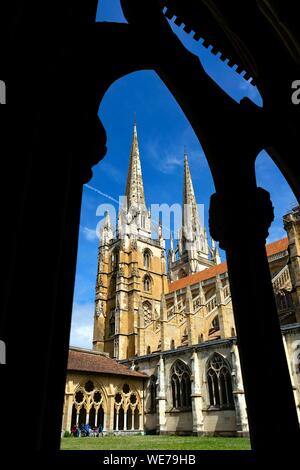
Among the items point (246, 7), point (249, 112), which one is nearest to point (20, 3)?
point (249, 112)

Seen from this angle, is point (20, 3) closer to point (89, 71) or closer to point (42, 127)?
point (89, 71)

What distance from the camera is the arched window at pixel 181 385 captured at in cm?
2053

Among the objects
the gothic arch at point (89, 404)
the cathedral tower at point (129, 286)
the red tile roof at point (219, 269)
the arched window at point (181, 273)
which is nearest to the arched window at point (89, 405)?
the gothic arch at point (89, 404)

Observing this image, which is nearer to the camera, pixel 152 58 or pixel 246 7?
pixel 152 58

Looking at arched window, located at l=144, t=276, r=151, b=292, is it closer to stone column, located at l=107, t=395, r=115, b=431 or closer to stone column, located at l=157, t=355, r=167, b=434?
stone column, located at l=157, t=355, r=167, b=434

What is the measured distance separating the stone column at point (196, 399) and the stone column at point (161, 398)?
2.55m

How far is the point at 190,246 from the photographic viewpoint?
56.2 metres

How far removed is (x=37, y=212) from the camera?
165cm

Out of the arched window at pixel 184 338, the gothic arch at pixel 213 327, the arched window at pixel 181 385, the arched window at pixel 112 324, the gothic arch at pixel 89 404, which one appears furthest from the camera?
the arched window at pixel 112 324

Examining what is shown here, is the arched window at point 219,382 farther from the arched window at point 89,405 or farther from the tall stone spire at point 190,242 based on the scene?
the tall stone spire at point 190,242

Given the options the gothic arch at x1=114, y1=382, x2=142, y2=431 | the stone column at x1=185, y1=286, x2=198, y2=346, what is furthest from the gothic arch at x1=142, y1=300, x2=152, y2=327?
the gothic arch at x1=114, y1=382, x2=142, y2=431

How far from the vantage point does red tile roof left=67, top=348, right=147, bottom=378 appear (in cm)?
1994

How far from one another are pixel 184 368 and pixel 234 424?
14.3 feet

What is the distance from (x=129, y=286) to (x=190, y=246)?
21.0 m
